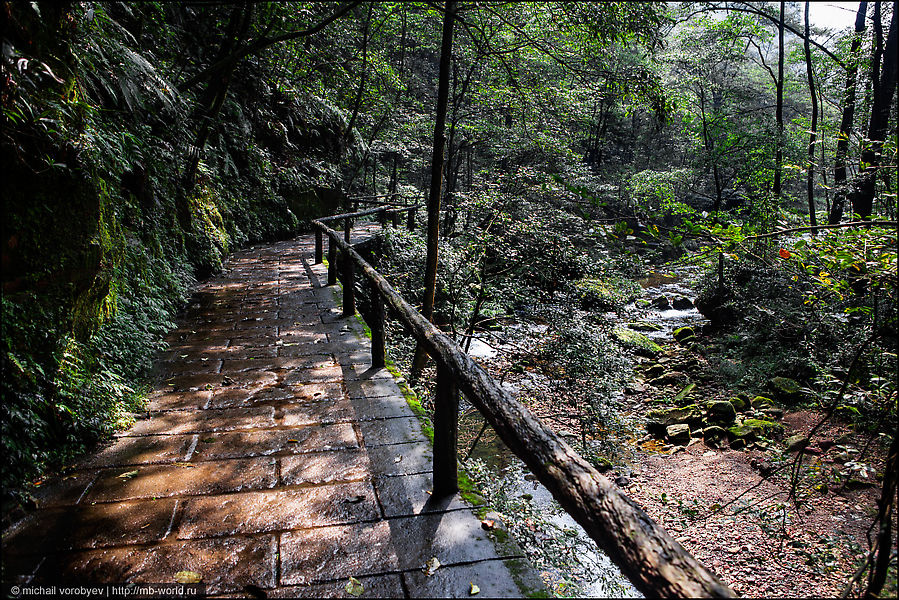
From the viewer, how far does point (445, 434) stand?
8.41ft

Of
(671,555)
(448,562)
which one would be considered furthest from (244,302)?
(671,555)

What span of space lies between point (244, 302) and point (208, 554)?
5232 millimetres

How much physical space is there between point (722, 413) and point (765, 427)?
30.8 inches

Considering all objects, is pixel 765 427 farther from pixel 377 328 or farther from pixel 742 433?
pixel 377 328

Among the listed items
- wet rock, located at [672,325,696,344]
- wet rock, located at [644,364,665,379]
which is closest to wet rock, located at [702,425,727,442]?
wet rock, located at [644,364,665,379]

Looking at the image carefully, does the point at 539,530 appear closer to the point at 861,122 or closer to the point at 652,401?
the point at 652,401

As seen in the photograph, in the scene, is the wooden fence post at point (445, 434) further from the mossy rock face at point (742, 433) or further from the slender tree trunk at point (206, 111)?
the slender tree trunk at point (206, 111)

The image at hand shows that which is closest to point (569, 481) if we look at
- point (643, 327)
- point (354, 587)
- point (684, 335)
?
point (354, 587)

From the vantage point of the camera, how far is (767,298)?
32.0ft

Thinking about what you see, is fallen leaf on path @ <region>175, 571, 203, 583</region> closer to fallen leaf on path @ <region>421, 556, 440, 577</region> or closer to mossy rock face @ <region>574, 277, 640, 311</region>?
fallen leaf on path @ <region>421, 556, 440, 577</region>

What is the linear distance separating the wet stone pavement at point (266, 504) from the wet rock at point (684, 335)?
9.78 m

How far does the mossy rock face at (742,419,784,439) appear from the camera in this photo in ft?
22.5

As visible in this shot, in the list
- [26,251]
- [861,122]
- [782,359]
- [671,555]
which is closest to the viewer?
[671,555]

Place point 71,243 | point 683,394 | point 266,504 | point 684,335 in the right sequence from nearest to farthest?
Result: 1. point 266,504
2. point 71,243
3. point 683,394
4. point 684,335
